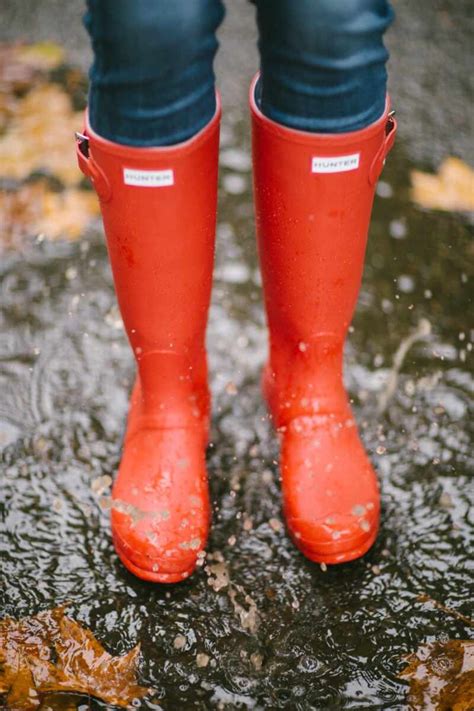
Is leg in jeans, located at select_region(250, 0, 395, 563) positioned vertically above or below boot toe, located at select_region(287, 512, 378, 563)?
above

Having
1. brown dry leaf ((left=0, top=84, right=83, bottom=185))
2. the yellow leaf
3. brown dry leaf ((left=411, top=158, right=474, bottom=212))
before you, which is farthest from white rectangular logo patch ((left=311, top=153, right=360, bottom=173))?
the yellow leaf

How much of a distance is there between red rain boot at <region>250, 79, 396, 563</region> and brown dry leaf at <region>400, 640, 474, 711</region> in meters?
0.17

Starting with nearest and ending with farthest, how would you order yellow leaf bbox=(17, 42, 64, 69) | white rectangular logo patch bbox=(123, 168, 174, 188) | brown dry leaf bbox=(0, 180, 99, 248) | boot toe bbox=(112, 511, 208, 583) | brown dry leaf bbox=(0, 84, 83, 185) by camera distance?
white rectangular logo patch bbox=(123, 168, 174, 188), boot toe bbox=(112, 511, 208, 583), brown dry leaf bbox=(0, 180, 99, 248), brown dry leaf bbox=(0, 84, 83, 185), yellow leaf bbox=(17, 42, 64, 69)

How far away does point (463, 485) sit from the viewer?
1.28 meters

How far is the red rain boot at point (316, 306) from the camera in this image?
999 mm

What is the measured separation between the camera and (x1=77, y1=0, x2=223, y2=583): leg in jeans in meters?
0.86

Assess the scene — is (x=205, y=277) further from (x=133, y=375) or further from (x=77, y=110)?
(x=77, y=110)

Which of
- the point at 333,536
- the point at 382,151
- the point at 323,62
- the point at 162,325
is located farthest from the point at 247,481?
the point at 323,62

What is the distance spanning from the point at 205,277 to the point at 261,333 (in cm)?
46

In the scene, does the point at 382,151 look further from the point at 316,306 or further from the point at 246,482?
the point at 246,482

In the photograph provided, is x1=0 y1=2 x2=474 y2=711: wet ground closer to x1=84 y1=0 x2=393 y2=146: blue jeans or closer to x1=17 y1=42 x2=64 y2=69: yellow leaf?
x1=84 y1=0 x2=393 y2=146: blue jeans

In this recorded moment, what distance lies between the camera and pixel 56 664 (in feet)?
3.35

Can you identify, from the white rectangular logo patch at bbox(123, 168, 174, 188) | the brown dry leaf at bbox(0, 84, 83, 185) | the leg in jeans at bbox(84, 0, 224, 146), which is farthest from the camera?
the brown dry leaf at bbox(0, 84, 83, 185)

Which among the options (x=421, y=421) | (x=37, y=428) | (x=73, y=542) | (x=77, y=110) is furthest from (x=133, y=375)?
(x=77, y=110)
